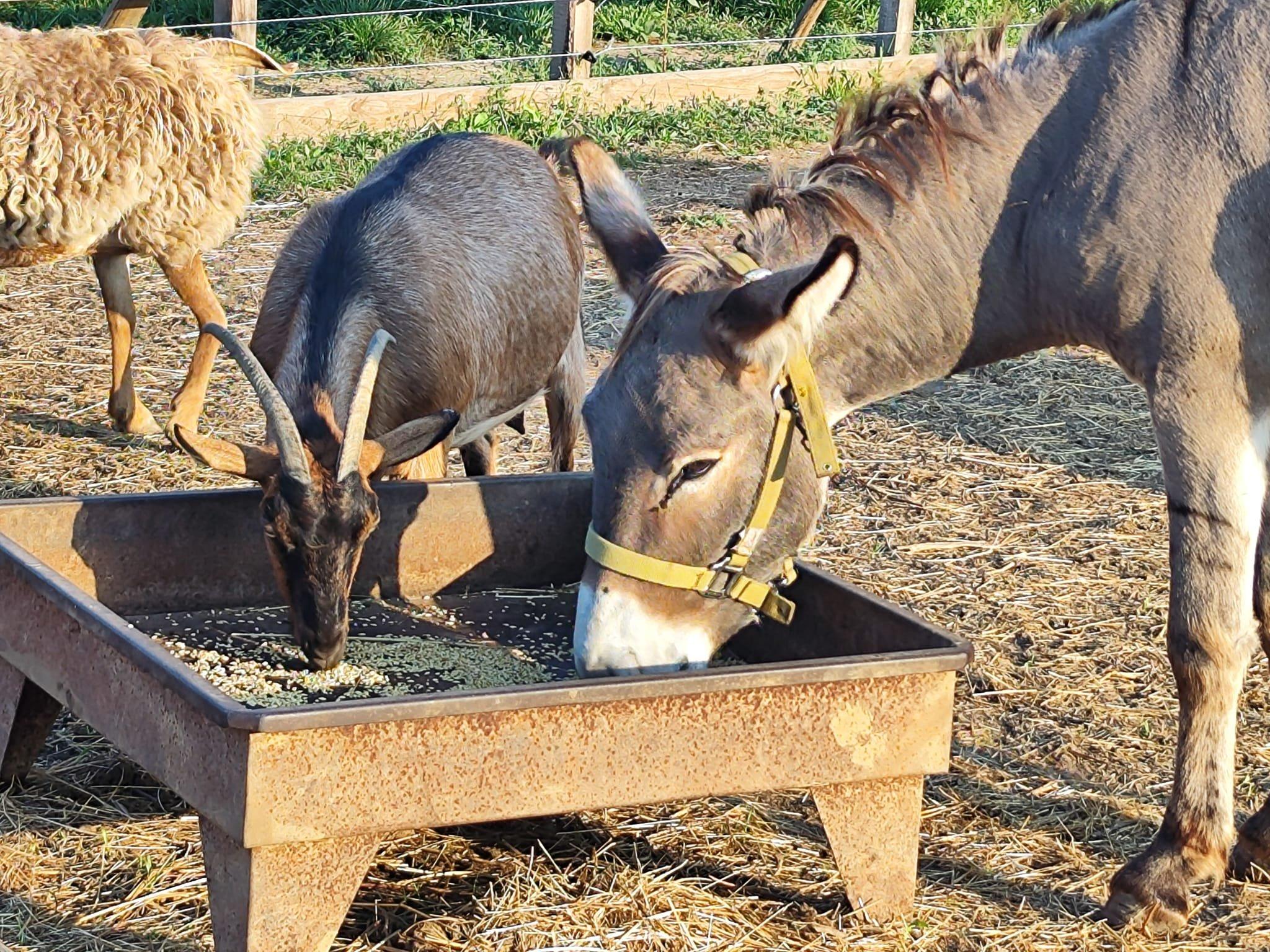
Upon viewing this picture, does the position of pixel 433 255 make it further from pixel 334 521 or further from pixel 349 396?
pixel 334 521

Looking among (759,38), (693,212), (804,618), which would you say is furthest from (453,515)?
(759,38)

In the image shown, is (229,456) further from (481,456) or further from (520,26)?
(520,26)

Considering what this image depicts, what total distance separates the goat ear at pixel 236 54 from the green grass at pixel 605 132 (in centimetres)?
261

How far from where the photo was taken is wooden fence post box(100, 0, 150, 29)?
10.3 metres

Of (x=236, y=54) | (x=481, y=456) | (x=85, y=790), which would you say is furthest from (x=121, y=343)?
(x=85, y=790)

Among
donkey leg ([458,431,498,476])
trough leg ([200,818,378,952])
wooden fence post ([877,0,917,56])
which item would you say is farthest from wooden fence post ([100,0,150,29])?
trough leg ([200,818,378,952])

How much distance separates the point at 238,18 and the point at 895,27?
17.3 feet

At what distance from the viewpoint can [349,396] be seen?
4758 millimetres

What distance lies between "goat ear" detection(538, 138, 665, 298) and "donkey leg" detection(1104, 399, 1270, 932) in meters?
1.18

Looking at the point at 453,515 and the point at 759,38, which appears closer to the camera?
the point at 453,515

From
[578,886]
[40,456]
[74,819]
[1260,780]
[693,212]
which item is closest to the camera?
[578,886]

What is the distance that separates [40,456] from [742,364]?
3989 mm

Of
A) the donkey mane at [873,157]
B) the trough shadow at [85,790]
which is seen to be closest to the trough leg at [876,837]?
the donkey mane at [873,157]

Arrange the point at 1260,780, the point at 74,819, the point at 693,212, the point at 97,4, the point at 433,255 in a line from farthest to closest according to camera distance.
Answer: the point at 97,4 < the point at 693,212 < the point at 433,255 < the point at 1260,780 < the point at 74,819
